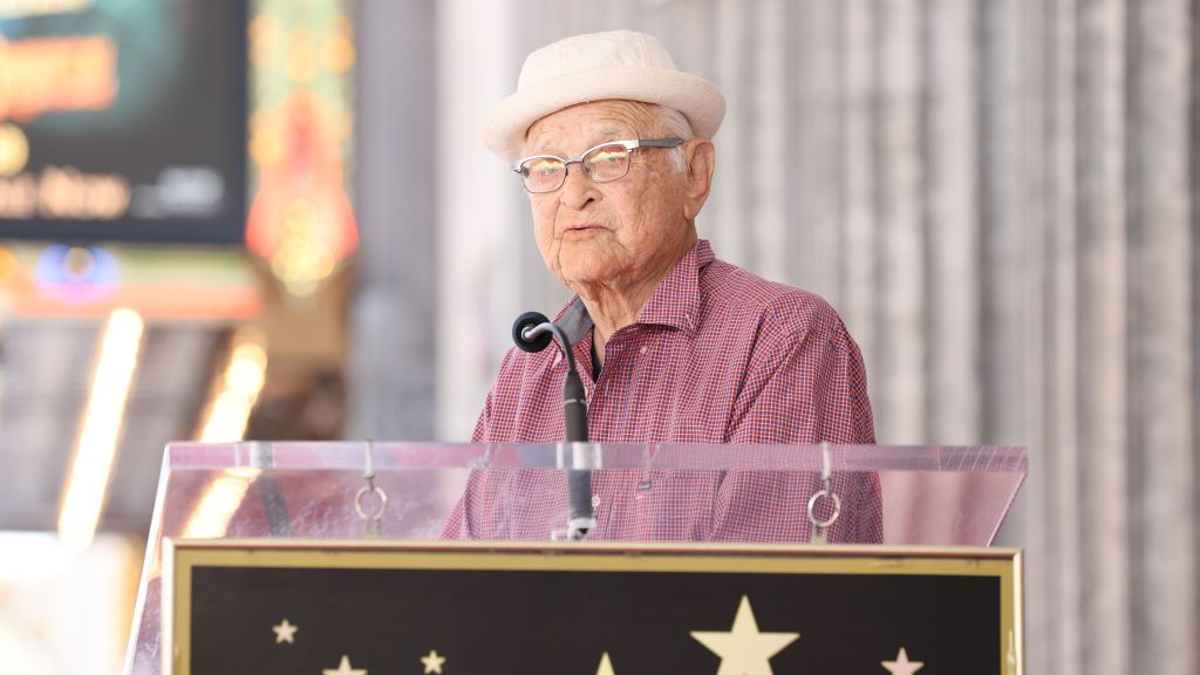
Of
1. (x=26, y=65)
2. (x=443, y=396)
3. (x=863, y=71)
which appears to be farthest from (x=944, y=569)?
(x=443, y=396)

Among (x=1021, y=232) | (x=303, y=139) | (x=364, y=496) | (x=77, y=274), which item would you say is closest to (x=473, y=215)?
(x=303, y=139)

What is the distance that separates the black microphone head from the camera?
6.82ft

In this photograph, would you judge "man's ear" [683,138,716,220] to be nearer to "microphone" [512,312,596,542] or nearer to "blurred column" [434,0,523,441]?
"microphone" [512,312,596,542]

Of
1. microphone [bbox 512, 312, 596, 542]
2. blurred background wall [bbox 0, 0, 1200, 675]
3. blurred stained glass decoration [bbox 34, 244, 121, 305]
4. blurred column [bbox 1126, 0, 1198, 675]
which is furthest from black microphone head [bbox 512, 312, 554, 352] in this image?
blurred stained glass decoration [bbox 34, 244, 121, 305]

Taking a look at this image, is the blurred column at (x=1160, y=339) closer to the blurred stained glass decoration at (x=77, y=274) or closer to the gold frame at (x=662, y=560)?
the gold frame at (x=662, y=560)

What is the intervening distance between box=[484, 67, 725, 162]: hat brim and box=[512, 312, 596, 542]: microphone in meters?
0.29

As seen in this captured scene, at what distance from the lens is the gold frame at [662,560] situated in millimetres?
1611

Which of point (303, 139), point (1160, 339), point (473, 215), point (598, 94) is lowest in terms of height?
point (598, 94)

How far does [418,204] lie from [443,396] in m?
1.46

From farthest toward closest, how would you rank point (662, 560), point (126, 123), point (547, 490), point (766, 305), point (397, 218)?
point (397, 218), point (126, 123), point (766, 305), point (547, 490), point (662, 560)

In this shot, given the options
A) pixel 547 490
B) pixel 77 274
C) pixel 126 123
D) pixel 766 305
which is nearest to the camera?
pixel 547 490

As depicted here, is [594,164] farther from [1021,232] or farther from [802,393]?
[1021,232]

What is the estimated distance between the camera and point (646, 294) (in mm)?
2297

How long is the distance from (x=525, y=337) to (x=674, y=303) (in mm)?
233
